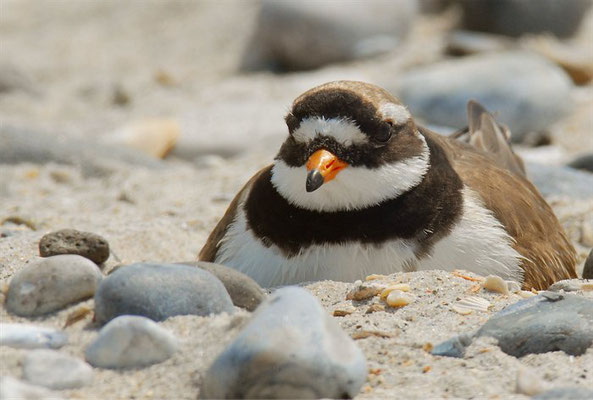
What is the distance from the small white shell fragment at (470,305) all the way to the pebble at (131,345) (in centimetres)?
117

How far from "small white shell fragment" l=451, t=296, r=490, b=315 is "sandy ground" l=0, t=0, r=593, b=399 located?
0.04 m

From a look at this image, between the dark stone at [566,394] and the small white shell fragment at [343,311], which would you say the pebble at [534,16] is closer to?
the small white shell fragment at [343,311]

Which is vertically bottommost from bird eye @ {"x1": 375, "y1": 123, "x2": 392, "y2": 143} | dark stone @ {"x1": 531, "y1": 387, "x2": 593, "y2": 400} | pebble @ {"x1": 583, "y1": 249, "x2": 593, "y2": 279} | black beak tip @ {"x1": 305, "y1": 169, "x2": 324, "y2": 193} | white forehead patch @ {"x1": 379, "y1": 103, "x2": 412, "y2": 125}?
pebble @ {"x1": 583, "y1": 249, "x2": 593, "y2": 279}

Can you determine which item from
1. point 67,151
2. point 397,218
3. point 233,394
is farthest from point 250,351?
point 67,151

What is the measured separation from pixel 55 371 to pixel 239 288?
2.71ft

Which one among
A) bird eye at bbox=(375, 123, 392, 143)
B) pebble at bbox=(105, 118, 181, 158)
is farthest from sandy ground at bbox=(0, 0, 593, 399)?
bird eye at bbox=(375, 123, 392, 143)

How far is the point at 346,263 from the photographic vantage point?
427 centimetres

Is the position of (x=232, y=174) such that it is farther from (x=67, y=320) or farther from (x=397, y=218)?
(x=67, y=320)

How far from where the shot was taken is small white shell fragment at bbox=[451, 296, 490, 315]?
382 cm

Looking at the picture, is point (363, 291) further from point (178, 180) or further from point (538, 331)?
point (178, 180)

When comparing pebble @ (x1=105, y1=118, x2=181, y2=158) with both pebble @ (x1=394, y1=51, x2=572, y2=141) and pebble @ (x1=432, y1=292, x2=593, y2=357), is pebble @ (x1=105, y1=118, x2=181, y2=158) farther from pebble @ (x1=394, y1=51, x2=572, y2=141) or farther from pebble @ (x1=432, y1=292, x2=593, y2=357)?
pebble @ (x1=432, y1=292, x2=593, y2=357)

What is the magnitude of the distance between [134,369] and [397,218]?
4.80 ft

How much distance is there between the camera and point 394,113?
4332mm

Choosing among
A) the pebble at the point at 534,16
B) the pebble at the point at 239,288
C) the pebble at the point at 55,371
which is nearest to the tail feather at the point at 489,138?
the pebble at the point at 239,288
